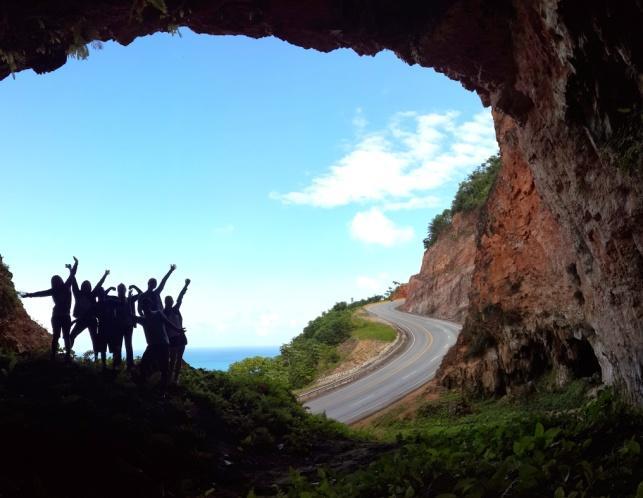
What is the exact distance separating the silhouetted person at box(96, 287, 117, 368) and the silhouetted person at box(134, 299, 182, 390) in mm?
527

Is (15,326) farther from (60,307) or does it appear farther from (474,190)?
(474,190)

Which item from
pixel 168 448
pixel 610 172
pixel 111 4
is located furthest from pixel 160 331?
pixel 610 172

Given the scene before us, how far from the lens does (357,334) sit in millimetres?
42656

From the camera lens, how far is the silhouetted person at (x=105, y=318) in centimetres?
1102

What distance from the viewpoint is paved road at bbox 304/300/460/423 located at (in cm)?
2230

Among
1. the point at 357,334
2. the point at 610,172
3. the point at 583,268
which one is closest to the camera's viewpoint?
the point at 610,172

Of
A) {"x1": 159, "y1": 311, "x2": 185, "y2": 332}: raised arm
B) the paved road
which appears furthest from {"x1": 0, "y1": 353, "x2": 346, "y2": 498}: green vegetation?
the paved road

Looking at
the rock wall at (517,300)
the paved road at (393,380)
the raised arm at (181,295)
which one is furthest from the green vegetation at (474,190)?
the raised arm at (181,295)

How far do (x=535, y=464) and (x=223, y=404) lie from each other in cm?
792

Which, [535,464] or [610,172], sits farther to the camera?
[610,172]

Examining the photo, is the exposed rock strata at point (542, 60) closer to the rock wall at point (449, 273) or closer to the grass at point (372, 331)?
the grass at point (372, 331)

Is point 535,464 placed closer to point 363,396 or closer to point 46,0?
point 46,0

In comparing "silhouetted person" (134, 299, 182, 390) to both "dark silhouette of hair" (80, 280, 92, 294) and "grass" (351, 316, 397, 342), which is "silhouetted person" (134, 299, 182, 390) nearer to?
"dark silhouette of hair" (80, 280, 92, 294)

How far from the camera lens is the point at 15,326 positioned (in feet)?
41.0
